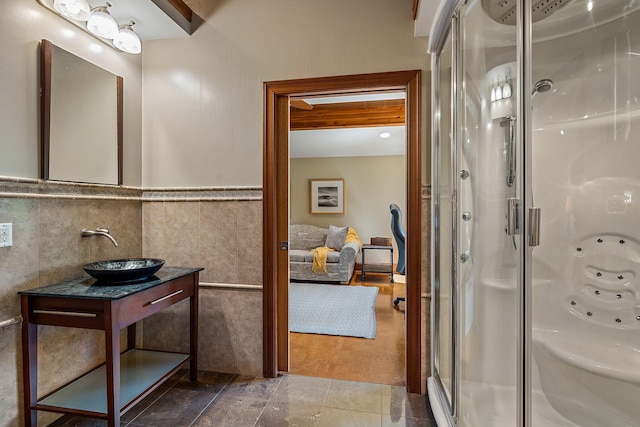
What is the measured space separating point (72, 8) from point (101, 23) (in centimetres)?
14

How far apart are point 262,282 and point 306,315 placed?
1.38 meters

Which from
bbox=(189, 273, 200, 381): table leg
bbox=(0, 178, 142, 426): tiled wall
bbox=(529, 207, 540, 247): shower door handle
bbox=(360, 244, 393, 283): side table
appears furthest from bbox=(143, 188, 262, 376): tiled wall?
bbox=(360, 244, 393, 283): side table

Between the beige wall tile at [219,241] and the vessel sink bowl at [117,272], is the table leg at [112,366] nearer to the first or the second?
the vessel sink bowl at [117,272]

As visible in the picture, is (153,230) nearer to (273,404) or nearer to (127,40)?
(127,40)

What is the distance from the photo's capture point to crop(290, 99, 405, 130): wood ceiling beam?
13.1ft

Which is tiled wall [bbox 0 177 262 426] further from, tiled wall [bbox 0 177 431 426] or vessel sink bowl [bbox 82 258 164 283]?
vessel sink bowl [bbox 82 258 164 283]

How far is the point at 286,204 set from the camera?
88.6 inches

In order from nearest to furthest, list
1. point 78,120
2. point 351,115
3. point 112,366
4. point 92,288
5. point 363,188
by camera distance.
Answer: point 112,366 < point 92,288 < point 78,120 < point 351,115 < point 363,188

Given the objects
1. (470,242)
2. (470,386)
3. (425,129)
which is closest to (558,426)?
(470,386)

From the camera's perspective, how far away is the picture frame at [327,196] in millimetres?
5965

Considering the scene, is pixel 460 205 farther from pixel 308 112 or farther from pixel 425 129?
pixel 308 112

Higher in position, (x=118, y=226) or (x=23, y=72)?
(x=23, y=72)

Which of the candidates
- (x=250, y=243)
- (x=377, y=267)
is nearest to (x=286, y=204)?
(x=250, y=243)

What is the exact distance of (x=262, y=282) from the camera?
7.23ft
